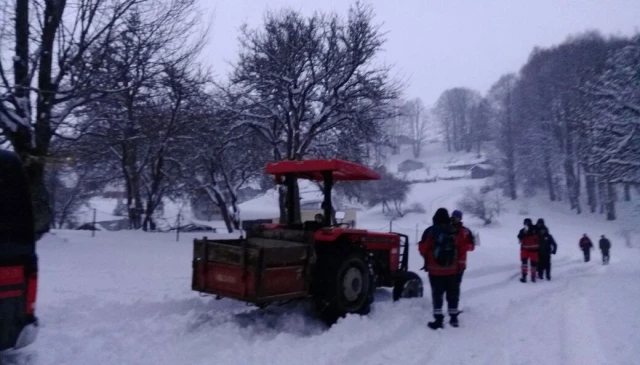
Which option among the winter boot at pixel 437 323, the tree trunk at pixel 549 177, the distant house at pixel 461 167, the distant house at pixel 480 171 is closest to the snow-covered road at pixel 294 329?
the winter boot at pixel 437 323

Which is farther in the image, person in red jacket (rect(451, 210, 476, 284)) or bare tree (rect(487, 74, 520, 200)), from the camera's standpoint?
bare tree (rect(487, 74, 520, 200))

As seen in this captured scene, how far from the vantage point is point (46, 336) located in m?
6.98

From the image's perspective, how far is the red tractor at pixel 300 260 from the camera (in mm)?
7773

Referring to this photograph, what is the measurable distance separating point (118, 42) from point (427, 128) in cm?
8145

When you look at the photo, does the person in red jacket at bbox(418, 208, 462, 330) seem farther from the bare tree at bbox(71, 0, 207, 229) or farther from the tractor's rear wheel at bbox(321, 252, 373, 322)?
the bare tree at bbox(71, 0, 207, 229)

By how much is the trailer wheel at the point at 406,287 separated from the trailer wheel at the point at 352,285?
4.49 ft

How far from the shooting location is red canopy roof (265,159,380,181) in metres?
8.88

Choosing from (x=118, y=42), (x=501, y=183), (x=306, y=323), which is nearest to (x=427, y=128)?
(x=501, y=183)

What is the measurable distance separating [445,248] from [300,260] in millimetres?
2125

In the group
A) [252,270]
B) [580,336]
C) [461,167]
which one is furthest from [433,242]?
[461,167]

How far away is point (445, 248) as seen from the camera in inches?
341

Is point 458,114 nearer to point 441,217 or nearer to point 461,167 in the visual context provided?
point 461,167

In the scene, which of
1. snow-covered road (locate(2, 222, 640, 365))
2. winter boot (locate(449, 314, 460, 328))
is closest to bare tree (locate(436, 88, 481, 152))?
snow-covered road (locate(2, 222, 640, 365))

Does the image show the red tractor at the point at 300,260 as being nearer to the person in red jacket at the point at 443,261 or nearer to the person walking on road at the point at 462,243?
the person in red jacket at the point at 443,261
